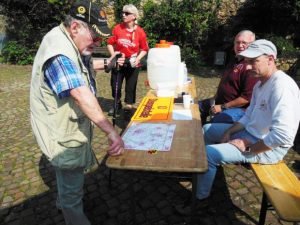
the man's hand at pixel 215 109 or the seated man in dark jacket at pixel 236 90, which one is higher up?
the seated man in dark jacket at pixel 236 90

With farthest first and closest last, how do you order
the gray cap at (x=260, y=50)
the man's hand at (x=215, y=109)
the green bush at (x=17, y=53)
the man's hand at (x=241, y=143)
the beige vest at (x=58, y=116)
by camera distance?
the green bush at (x=17, y=53) → the man's hand at (x=215, y=109) → the man's hand at (x=241, y=143) → the gray cap at (x=260, y=50) → the beige vest at (x=58, y=116)

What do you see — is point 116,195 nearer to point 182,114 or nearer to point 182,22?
point 182,114

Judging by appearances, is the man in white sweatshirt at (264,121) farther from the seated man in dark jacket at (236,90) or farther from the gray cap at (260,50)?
Result: the seated man in dark jacket at (236,90)


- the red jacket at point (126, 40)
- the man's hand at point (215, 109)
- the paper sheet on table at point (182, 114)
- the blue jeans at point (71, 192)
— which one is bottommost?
the blue jeans at point (71, 192)

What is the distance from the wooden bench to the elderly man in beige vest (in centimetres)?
116

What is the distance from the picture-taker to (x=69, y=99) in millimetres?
2311

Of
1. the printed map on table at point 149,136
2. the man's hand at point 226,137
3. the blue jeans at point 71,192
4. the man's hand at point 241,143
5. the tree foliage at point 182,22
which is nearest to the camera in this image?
the printed map on table at point 149,136

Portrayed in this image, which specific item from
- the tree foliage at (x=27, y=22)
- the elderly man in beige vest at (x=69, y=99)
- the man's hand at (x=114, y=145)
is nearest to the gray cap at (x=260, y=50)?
the elderly man in beige vest at (x=69, y=99)

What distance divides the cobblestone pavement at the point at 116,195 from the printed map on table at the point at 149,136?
501mm

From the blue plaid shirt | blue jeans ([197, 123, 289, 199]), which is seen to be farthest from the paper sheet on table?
the blue plaid shirt

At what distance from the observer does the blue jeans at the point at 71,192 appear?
99.6 inches

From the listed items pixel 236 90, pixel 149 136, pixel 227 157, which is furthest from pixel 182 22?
pixel 149 136

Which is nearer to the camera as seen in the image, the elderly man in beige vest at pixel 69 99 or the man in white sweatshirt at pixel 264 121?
the elderly man in beige vest at pixel 69 99

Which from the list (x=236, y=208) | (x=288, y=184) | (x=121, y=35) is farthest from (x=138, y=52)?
(x=288, y=184)
